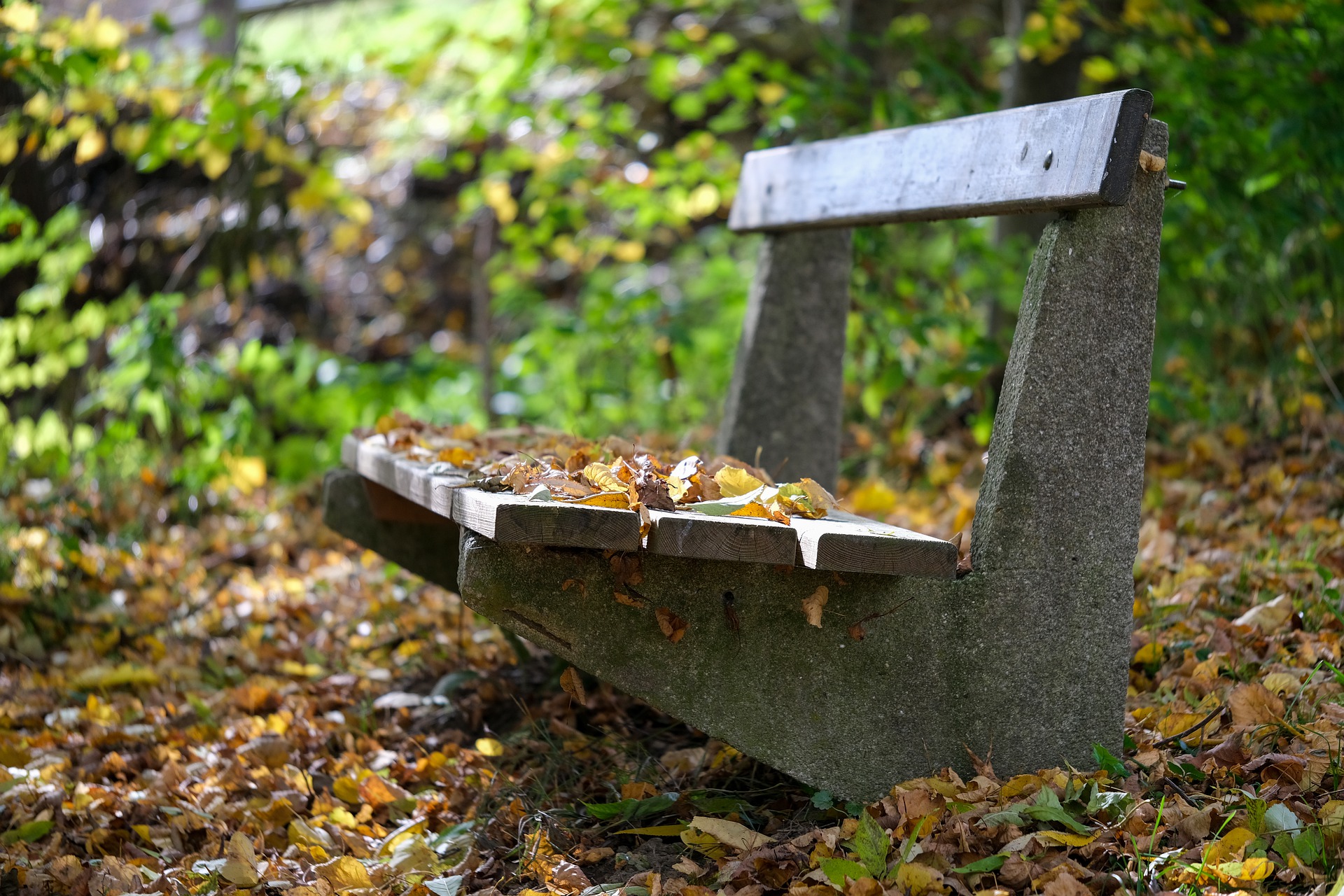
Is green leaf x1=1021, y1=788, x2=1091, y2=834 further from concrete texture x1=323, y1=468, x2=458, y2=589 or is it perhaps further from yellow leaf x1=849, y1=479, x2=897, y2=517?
yellow leaf x1=849, y1=479, x2=897, y2=517

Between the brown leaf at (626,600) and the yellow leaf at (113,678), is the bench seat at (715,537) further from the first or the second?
the yellow leaf at (113,678)

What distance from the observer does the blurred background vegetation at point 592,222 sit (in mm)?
3879

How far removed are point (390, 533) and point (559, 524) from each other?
4.60ft

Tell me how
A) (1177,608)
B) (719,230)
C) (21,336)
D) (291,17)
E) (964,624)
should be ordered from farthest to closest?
(291,17)
(719,230)
(21,336)
(1177,608)
(964,624)

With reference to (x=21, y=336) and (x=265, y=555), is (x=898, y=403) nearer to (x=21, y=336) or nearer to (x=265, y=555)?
(x=265, y=555)

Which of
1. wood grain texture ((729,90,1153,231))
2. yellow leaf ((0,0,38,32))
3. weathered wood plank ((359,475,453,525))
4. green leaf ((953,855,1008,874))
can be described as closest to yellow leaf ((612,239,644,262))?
wood grain texture ((729,90,1153,231))

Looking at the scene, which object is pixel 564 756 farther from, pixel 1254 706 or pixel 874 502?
pixel 874 502

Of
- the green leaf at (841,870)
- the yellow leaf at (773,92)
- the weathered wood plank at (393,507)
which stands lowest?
the green leaf at (841,870)

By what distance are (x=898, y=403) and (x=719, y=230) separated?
1859 mm

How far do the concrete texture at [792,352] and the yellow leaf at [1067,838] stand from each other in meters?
1.63

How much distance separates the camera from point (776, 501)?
79.0 inches

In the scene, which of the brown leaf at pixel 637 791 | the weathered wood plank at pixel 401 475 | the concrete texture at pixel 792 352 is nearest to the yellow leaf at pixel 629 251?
the concrete texture at pixel 792 352

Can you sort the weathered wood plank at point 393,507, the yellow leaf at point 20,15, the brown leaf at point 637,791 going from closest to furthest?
the brown leaf at point 637,791 < the weathered wood plank at point 393,507 < the yellow leaf at point 20,15

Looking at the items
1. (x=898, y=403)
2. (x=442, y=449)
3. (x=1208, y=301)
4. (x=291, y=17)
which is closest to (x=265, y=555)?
(x=442, y=449)
